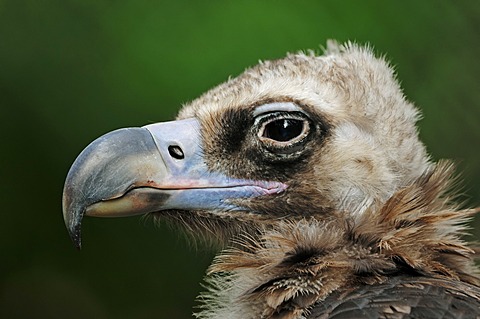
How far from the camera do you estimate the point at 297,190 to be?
2455 mm

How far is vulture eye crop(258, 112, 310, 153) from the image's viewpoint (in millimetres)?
2436

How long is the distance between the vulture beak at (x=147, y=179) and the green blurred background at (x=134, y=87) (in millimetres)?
497

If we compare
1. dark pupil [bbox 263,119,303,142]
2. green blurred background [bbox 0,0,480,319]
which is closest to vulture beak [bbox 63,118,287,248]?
dark pupil [bbox 263,119,303,142]

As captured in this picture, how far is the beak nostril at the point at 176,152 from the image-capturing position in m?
2.45

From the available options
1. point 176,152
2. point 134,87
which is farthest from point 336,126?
point 134,87

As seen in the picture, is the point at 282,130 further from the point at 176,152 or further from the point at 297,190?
the point at 176,152

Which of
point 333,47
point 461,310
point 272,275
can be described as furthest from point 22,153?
point 461,310

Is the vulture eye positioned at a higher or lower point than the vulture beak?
higher

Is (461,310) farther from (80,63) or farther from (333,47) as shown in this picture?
(80,63)

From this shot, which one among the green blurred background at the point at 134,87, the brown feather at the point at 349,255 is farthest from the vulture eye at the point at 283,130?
the green blurred background at the point at 134,87

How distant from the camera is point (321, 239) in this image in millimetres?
2244

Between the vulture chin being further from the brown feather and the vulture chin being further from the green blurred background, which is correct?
the green blurred background

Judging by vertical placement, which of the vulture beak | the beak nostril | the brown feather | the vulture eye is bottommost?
the brown feather

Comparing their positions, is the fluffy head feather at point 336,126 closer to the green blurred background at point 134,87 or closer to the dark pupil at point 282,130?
the dark pupil at point 282,130
